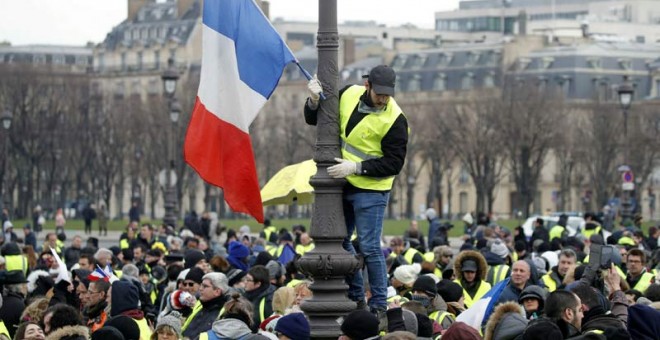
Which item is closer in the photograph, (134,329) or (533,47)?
(134,329)

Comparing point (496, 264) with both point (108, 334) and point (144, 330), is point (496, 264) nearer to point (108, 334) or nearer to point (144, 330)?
point (144, 330)

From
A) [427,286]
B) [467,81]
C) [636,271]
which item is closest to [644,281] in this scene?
[636,271]

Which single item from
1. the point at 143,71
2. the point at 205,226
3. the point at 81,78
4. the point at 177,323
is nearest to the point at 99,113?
the point at 81,78

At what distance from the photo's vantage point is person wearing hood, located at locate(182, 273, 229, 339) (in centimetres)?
1645

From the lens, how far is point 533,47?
133 metres

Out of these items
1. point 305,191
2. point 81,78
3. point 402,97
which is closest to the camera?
point 305,191

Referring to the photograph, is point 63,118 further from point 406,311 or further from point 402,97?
point 406,311

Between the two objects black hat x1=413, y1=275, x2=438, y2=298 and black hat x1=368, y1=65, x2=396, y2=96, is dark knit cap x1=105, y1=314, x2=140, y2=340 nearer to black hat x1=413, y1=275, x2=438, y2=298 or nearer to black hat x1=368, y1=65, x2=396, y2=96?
black hat x1=368, y1=65, x2=396, y2=96

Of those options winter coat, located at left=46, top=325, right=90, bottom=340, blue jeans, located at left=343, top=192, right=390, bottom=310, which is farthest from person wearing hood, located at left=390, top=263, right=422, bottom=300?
winter coat, located at left=46, top=325, right=90, bottom=340

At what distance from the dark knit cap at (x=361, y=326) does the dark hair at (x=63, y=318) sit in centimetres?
218

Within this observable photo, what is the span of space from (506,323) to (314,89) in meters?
2.11

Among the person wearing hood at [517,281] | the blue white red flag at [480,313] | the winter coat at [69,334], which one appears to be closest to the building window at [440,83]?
the person wearing hood at [517,281]

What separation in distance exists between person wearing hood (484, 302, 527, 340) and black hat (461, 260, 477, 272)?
4.34 metres

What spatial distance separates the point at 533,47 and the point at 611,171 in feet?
113
